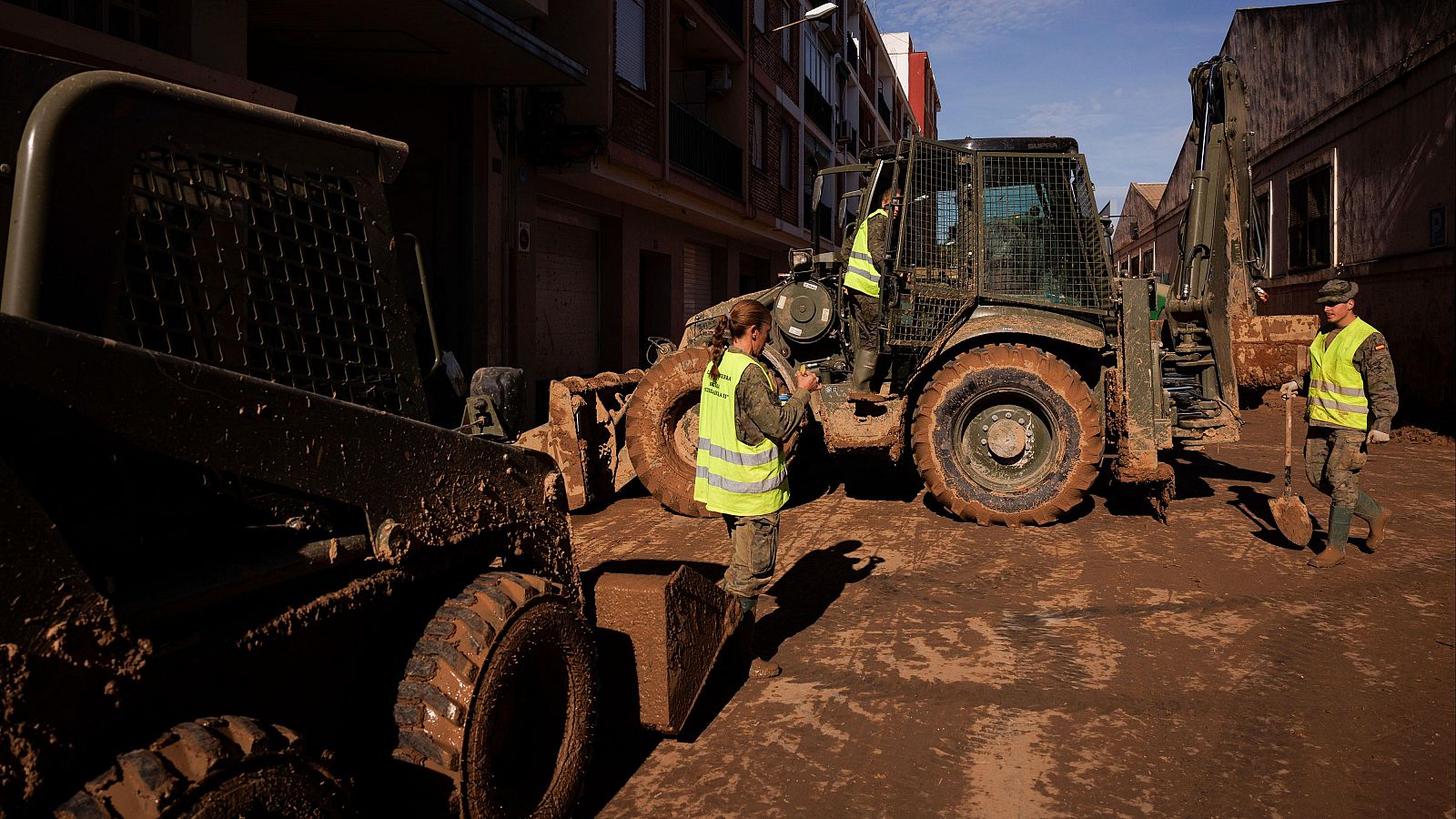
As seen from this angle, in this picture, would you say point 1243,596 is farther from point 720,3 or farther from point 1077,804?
point 720,3

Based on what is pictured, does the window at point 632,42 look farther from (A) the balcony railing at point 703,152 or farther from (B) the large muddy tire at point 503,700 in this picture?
(B) the large muddy tire at point 503,700

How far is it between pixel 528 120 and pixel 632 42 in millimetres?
3456

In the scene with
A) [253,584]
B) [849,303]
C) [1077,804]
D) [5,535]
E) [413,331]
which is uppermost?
[849,303]

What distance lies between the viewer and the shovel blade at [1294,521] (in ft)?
21.1

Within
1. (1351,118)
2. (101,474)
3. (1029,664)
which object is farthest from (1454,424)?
(101,474)

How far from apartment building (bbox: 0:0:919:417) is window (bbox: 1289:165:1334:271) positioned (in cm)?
1062

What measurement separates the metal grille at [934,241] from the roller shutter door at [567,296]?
21.5 ft

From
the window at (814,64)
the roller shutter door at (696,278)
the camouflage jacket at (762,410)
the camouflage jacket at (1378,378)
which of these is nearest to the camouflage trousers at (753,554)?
the camouflage jacket at (762,410)

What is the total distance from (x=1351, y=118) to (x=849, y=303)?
1415 cm

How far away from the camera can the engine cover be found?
26.3 ft

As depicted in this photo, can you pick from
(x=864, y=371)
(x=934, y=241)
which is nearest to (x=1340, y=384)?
(x=934, y=241)

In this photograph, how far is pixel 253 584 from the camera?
77.3 inches

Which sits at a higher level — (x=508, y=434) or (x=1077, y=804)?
(x=508, y=434)

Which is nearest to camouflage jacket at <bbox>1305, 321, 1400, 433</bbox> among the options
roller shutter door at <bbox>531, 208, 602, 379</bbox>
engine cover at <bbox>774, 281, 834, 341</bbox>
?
engine cover at <bbox>774, 281, 834, 341</bbox>
